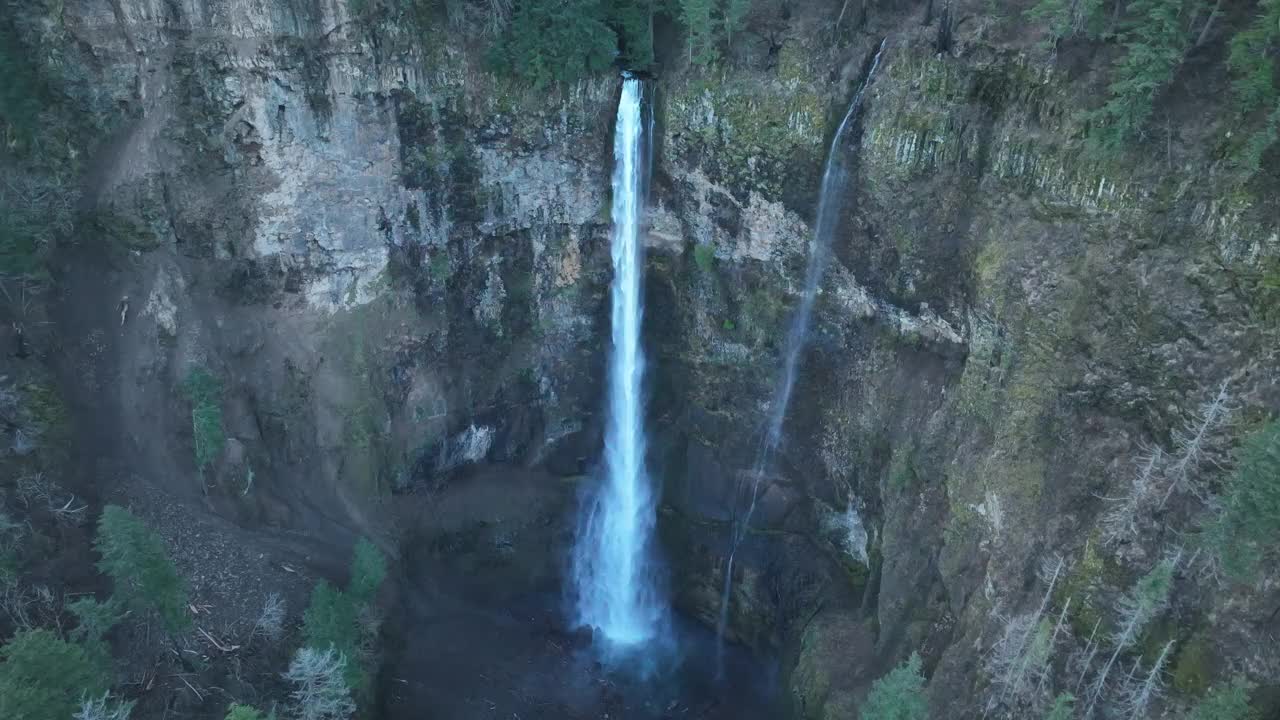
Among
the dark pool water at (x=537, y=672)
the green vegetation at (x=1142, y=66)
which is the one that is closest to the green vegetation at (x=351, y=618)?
the dark pool water at (x=537, y=672)

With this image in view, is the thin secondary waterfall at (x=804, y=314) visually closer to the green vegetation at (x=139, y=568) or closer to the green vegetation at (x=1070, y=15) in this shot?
the green vegetation at (x=1070, y=15)

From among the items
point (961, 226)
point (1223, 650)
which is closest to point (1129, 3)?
point (961, 226)

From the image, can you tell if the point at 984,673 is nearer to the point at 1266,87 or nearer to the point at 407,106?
the point at 1266,87

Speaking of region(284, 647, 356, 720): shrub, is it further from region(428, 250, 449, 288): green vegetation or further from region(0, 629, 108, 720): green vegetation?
region(428, 250, 449, 288): green vegetation

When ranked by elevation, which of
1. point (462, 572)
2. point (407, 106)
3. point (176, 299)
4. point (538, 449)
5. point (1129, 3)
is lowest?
point (462, 572)

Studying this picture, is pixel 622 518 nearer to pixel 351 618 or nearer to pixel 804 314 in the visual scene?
pixel 804 314

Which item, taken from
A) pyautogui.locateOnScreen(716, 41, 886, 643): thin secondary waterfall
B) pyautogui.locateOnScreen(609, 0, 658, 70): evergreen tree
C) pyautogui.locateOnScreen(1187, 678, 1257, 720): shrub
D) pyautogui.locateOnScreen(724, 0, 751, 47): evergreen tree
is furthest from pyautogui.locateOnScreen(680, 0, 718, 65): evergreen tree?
pyautogui.locateOnScreen(1187, 678, 1257, 720): shrub

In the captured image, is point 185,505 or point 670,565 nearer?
point 185,505
